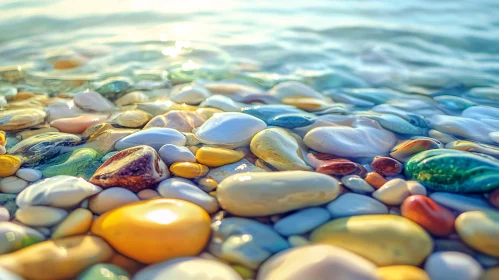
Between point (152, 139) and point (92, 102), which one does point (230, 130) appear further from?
point (92, 102)

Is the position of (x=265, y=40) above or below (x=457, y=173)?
above

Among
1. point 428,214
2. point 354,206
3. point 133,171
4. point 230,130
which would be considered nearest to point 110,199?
point 133,171

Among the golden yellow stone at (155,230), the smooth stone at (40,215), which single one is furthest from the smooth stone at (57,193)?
the golden yellow stone at (155,230)

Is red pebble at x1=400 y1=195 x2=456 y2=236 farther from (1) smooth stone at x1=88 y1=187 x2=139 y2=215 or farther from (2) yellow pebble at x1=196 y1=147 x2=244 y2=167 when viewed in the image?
(1) smooth stone at x1=88 y1=187 x2=139 y2=215

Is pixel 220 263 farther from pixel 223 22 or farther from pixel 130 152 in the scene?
pixel 223 22

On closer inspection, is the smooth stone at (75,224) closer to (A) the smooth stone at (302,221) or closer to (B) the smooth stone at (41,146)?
(B) the smooth stone at (41,146)

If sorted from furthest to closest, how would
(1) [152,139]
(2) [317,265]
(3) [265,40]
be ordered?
(3) [265,40] < (1) [152,139] < (2) [317,265]
